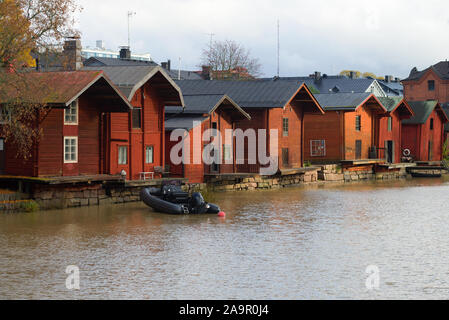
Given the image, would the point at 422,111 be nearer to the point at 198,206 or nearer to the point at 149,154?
the point at 149,154

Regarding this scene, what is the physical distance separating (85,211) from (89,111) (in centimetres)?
513

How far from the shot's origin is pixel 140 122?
1597 inches

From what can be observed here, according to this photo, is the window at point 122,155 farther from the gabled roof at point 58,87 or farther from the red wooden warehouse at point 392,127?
the red wooden warehouse at point 392,127

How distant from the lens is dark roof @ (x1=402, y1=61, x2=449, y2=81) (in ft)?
350

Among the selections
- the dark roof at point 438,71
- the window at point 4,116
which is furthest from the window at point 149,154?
the dark roof at point 438,71

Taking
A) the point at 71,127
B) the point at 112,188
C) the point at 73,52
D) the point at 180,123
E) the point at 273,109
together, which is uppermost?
the point at 73,52

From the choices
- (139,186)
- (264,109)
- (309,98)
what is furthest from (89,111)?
(309,98)

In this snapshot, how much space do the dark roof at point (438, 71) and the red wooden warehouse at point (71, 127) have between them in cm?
7745

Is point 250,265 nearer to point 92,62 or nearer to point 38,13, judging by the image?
point 38,13

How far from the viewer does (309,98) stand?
53.3 meters

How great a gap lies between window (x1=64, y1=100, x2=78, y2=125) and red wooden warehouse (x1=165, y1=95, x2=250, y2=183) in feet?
25.2

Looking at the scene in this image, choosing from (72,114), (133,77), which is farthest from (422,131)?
(72,114)

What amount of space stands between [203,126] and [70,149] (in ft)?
35.4

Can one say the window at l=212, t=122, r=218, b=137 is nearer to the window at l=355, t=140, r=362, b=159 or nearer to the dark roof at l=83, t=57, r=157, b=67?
the window at l=355, t=140, r=362, b=159
